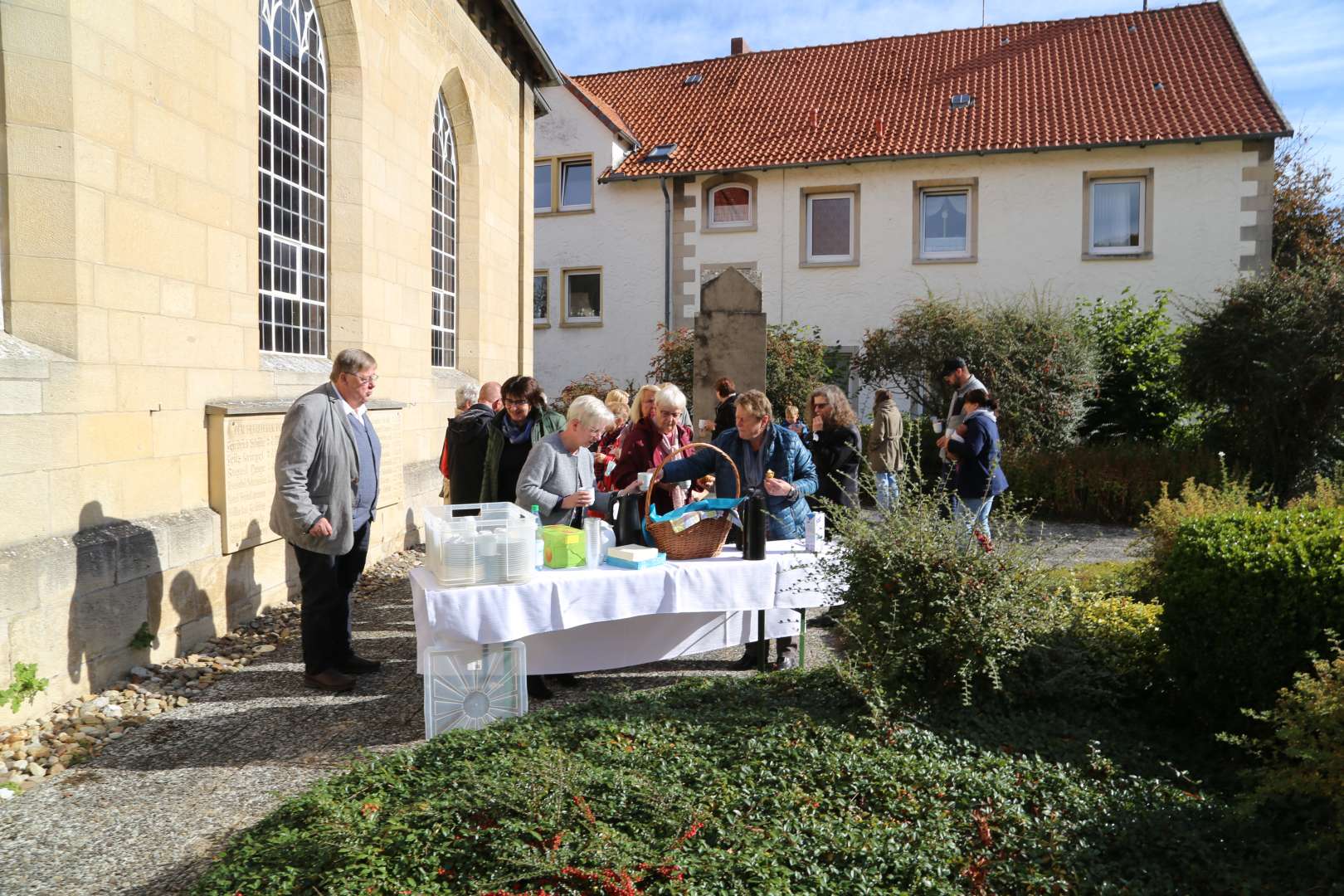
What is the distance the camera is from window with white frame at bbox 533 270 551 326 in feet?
78.6

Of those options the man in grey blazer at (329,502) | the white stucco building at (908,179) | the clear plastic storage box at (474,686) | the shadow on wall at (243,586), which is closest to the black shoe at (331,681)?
the man in grey blazer at (329,502)

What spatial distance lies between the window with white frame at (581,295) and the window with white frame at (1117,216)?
1147cm

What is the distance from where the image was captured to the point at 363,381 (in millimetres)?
5754

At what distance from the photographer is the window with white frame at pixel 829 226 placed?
21.8 m

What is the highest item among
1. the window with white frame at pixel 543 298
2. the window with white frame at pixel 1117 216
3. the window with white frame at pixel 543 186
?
the window with white frame at pixel 543 186

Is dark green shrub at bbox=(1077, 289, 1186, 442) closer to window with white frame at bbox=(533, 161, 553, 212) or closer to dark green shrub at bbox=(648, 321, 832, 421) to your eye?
dark green shrub at bbox=(648, 321, 832, 421)

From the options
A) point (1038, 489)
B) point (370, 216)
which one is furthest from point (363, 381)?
point (1038, 489)

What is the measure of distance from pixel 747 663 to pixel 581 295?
746 inches

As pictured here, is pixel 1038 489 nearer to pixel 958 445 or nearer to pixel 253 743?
pixel 958 445

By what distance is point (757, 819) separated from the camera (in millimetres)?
3566

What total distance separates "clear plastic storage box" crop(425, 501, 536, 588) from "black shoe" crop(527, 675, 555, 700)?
1.05 m

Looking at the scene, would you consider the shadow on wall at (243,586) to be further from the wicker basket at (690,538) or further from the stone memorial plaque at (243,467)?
the wicker basket at (690,538)

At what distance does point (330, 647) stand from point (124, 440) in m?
1.80

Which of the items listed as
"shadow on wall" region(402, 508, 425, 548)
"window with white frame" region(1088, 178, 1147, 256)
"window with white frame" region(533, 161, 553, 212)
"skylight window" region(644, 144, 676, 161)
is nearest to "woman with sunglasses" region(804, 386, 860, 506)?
"shadow on wall" region(402, 508, 425, 548)
